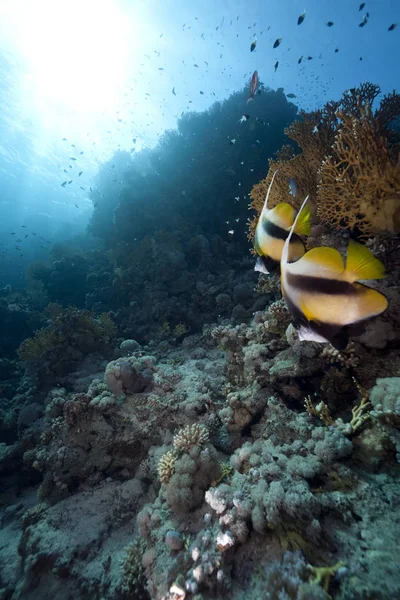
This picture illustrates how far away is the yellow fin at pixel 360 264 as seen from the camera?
1.12 meters

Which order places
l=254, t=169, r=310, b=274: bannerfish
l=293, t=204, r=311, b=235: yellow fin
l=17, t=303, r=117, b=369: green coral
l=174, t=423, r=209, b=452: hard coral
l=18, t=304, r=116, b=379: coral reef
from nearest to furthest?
l=293, t=204, r=311, b=235: yellow fin → l=254, t=169, r=310, b=274: bannerfish → l=174, t=423, r=209, b=452: hard coral → l=18, t=304, r=116, b=379: coral reef → l=17, t=303, r=117, b=369: green coral

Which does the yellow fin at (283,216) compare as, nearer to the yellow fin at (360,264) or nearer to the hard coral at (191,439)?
the yellow fin at (360,264)

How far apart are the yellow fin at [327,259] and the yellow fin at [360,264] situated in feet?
0.12

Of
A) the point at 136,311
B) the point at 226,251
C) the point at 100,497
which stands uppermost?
the point at 226,251

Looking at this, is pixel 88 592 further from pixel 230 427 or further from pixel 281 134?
pixel 281 134

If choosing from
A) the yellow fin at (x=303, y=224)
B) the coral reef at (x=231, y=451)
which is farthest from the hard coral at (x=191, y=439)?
the yellow fin at (x=303, y=224)

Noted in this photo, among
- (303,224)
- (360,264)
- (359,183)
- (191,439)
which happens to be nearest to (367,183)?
(359,183)

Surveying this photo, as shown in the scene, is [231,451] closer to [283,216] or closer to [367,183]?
[283,216]

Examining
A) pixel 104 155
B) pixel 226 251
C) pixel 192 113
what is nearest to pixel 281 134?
pixel 192 113

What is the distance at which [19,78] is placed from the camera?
2448cm

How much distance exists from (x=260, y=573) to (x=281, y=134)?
70.6 feet

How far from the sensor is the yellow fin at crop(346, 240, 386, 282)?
1123 mm

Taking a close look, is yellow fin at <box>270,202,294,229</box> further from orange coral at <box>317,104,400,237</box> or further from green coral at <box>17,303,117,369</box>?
green coral at <box>17,303,117,369</box>

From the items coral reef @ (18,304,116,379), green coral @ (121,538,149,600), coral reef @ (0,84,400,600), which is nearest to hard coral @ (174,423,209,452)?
coral reef @ (0,84,400,600)
